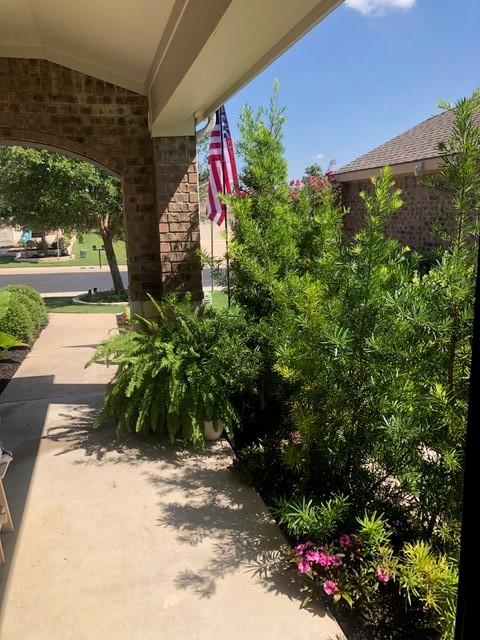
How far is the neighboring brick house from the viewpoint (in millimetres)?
7293

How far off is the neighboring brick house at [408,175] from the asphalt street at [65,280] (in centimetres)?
706

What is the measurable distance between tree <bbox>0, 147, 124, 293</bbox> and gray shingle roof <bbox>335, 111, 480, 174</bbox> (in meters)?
5.61

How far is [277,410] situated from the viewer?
3879 millimetres

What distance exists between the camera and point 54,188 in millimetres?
11445

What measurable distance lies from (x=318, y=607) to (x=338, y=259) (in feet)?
5.50

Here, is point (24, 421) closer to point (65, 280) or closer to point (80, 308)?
point (80, 308)

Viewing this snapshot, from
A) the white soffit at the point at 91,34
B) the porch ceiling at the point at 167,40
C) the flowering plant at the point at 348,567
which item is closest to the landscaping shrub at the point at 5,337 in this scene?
the porch ceiling at the point at 167,40

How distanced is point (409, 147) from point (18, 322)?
24.4 ft

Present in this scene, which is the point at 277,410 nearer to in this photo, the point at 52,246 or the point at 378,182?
the point at 378,182

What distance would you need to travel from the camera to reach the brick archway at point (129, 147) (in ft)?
14.8

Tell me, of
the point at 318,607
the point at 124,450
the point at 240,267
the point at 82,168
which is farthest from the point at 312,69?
the point at 82,168

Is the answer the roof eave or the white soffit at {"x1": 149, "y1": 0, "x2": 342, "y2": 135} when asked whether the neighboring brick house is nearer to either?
the roof eave

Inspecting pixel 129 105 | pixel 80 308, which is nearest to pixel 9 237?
pixel 80 308

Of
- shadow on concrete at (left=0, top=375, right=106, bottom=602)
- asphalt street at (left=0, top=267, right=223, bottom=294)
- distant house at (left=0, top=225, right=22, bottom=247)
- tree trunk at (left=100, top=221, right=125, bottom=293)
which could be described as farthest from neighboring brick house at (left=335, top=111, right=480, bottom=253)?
distant house at (left=0, top=225, right=22, bottom=247)
